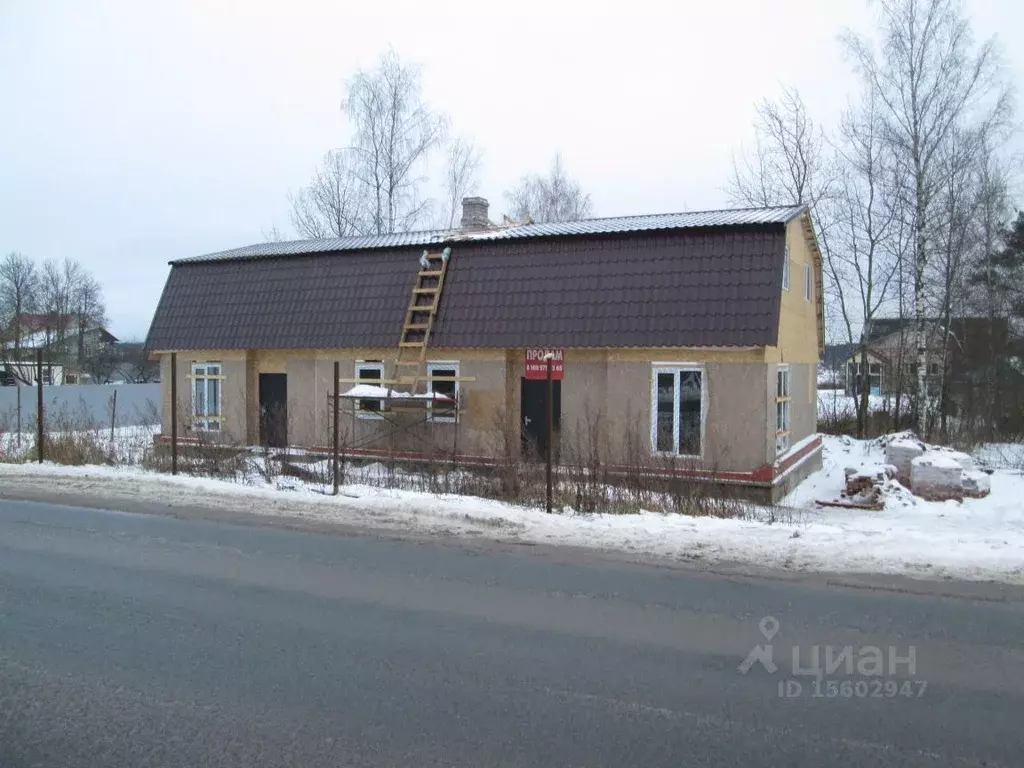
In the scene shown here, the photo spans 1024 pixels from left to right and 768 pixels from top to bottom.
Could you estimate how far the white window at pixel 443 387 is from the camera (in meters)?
16.8

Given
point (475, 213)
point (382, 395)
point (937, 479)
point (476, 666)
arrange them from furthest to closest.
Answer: point (475, 213)
point (382, 395)
point (937, 479)
point (476, 666)

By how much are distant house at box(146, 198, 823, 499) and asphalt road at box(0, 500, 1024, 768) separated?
5.15 meters

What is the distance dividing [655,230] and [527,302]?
2.94m

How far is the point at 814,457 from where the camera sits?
64.0ft

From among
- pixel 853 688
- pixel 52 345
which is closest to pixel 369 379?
pixel 853 688

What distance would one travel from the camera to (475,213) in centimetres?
2089

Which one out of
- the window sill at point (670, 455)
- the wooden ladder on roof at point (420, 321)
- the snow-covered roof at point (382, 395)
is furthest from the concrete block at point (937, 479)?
the wooden ladder on roof at point (420, 321)

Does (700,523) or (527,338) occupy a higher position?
(527,338)

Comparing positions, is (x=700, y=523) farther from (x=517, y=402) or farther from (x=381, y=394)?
(x=381, y=394)

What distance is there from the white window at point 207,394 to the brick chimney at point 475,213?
7517 mm

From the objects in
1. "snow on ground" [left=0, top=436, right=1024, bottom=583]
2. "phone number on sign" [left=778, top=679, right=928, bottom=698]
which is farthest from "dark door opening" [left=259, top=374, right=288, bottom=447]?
"phone number on sign" [left=778, top=679, right=928, bottom=698]

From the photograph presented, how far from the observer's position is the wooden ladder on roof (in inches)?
654

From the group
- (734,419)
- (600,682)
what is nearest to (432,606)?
(600,682)

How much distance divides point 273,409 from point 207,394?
2477mm
